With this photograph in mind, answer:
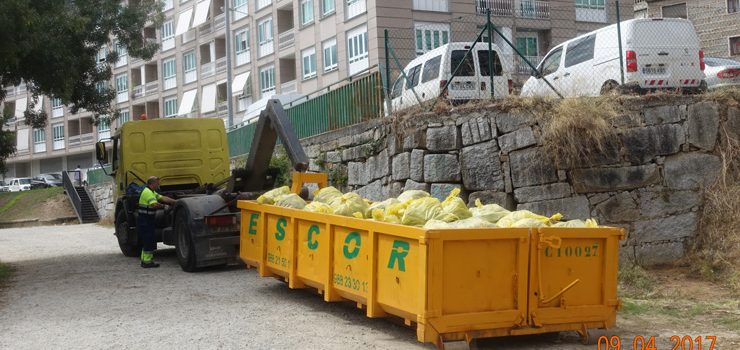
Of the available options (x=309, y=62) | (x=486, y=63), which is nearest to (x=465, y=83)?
(x=486, y=63)

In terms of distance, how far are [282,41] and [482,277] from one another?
36597mm

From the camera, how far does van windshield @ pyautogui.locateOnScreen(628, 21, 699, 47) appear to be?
13633mm

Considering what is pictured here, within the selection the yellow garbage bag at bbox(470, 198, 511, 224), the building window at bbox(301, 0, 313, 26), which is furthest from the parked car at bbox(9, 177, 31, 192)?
the yellow garbage bag at bbox(470, 198, 511, 224)

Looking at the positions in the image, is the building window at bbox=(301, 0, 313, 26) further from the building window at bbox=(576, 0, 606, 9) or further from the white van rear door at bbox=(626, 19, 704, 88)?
Result: the white van rear door at bbox=(626, 19, 704, 88)

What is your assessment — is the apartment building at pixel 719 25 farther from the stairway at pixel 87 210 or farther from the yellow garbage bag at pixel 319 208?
the yellow garbage bag at pixel 319 208

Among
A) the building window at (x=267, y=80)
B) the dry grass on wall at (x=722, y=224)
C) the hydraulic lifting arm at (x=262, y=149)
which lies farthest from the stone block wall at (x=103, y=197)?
the dry grass on wall at (x=722, y=224)

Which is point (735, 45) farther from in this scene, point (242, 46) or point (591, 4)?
point (242, 46)

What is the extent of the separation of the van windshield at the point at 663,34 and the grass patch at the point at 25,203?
31.4 meters

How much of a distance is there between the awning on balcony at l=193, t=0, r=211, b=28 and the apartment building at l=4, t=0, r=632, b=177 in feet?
0.25

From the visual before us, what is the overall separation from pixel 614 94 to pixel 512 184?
2003mm

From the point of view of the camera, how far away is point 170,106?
55469mm

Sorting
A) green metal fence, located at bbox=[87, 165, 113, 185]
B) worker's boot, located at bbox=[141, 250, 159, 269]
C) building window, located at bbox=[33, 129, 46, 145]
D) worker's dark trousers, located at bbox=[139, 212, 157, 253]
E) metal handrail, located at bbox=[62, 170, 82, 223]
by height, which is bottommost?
worker's boot, located at bbox=[141, 250, 159, 269]

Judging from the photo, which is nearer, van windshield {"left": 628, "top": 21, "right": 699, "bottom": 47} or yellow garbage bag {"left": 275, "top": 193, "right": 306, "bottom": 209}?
yellow garbage bag {"left": 275, "top": 193, "right": 306, "bottom": 209}

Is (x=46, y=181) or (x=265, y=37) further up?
(x=265, y=37)
